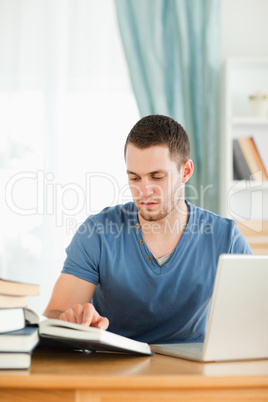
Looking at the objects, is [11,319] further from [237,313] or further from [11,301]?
[237,313]

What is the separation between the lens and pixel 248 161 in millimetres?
2832

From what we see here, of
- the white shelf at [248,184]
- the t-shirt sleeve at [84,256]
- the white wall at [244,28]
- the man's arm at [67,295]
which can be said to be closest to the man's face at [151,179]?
the t-shirt sleeve at [84,256]

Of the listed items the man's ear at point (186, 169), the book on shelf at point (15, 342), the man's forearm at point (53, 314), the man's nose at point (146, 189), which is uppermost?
the man's ear at point (186, 169)

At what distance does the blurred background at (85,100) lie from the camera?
9.52 feet

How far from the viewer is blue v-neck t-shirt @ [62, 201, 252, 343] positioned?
1612 millimetres

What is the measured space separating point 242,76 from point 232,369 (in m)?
2.36

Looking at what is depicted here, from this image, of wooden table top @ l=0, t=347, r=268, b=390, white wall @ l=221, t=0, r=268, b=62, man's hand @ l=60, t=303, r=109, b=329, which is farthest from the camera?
white wall @ l=221, t=0, r=268, b=62

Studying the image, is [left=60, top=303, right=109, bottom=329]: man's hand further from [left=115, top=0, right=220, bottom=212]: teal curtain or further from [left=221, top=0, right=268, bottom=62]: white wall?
[left=221, top=0, right=268, bottom=62]: white wall

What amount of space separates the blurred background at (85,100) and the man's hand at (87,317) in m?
1.67

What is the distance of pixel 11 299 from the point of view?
3.28 ft

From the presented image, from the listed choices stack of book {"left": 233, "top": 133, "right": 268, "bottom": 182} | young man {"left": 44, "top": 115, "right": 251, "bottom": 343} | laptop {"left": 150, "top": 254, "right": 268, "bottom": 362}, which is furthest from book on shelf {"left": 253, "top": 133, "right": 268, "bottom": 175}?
laptop {"left": 150, "top": 254, "right": 268, "bottom": 362}

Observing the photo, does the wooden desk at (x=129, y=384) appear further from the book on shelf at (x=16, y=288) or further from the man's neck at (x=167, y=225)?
the man's neck at (x=167, y=225)

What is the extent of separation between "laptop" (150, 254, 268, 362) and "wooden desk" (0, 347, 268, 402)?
11cm

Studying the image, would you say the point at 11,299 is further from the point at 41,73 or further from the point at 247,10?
the point at 247,10
